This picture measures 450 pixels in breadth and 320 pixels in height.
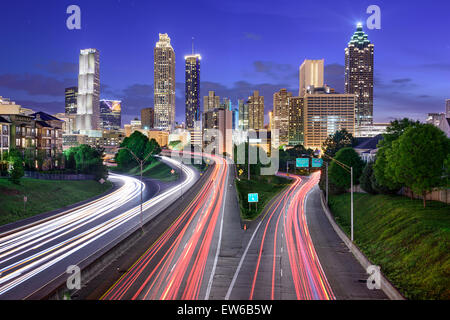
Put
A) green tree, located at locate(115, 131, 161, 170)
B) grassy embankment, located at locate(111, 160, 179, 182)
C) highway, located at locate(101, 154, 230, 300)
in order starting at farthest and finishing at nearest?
green tree, located at locate(115, 131, 161, 170) < grassy embankment, located at locate(111, 160, 179, 182) < highway, located at locate(101, 154, 230, 300)

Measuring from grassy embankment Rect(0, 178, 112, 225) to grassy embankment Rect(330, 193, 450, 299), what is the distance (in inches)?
1621

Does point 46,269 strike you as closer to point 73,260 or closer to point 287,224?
point 73,260

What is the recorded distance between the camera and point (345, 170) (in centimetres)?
7038

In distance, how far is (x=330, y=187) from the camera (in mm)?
73812

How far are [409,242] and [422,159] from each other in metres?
14.0

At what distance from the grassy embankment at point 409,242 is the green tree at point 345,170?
20.7 meters

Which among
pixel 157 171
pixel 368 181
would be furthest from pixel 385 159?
pixel 157 171

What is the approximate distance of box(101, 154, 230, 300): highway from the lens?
818 inches

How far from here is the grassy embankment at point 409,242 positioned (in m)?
22.1

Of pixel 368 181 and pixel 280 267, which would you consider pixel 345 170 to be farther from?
pixel 280 267

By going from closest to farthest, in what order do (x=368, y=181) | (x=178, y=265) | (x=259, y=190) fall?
(x=178, y=265) < (x=368, y=181) < (x=259, y=190)

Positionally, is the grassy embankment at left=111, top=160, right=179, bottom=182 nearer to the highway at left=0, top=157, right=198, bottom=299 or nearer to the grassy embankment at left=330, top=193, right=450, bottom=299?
the highway at left=0, top=157, right=198, bottom=299

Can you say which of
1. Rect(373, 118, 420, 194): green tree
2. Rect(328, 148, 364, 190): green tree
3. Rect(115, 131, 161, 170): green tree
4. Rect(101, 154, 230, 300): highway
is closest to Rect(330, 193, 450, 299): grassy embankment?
Rect(373, 118, 420, 194): green tree

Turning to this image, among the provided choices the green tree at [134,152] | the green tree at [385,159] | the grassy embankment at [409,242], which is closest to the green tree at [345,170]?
the green tree at [385,159]
